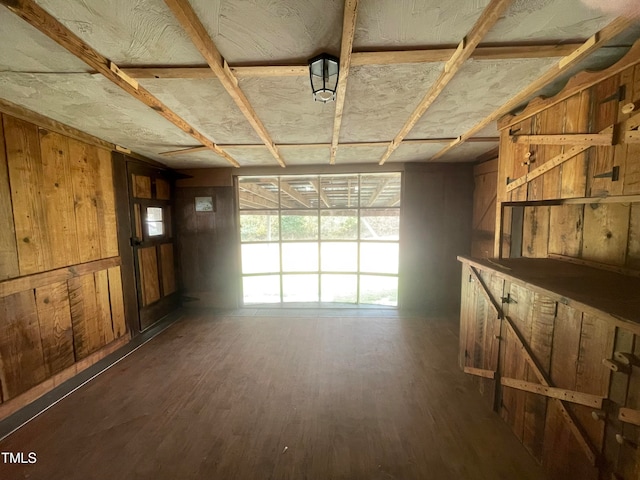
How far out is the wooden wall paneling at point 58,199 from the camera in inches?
81.4

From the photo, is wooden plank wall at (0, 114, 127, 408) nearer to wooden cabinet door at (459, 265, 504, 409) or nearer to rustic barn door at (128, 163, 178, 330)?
rustic barn door at (128, 163, 178, 330)

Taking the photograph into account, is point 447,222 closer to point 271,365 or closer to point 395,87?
point 395,87

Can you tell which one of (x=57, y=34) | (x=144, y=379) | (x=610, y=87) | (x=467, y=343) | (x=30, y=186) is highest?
(x=57, y=34)

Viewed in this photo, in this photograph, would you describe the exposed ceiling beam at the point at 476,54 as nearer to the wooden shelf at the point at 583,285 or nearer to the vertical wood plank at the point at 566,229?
the vertical wood plank at the point at 566,229

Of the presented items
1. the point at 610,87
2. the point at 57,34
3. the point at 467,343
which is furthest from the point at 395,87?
the point at 467,343

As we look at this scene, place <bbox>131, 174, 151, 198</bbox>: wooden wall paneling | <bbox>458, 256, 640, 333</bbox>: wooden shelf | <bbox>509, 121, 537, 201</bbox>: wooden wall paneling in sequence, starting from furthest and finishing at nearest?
<bbox>131, 174, 151, 198</bbox>: wooden wall paneling < <bbox>509, 121, 537, 201</bbox>: wooden wall paneling < <bbox>458, 256, 640, 333</bbox>: wooden shelf

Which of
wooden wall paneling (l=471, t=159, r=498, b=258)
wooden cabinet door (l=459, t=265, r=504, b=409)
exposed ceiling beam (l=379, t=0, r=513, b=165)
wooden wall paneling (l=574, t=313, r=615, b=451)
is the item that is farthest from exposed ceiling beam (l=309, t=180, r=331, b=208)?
wooden wall paneling (l=574, t=313, r=615, b=451)

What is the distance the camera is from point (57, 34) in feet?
3.52

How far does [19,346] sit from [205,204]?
8.51 ft

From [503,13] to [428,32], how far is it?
300 mm

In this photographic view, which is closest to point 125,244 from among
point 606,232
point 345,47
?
point 345,47

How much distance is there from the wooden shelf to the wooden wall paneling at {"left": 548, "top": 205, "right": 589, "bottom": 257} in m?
0.09

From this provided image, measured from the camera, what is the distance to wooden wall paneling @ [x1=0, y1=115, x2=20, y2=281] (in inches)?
69.1


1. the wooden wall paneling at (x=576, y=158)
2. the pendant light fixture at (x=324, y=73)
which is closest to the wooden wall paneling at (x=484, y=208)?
the wooden wall paneling at (x=576, y=158)
